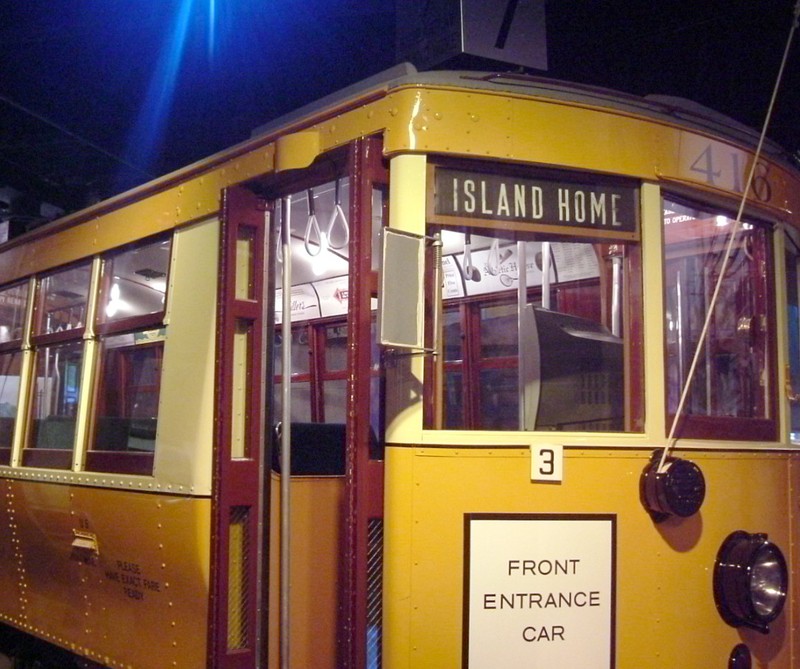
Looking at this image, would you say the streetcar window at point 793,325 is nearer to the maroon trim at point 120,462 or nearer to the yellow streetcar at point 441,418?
the yellow streetcar at point 441,418

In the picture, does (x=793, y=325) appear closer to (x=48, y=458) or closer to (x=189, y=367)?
(x=189, y=367)

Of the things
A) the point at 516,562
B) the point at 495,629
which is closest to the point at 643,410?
the point at 516,562

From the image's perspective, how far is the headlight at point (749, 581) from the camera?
2840mm

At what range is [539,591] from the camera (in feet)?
8.71

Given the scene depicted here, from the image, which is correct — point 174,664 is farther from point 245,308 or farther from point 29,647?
point 29,647

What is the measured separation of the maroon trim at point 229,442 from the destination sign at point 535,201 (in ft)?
2.92

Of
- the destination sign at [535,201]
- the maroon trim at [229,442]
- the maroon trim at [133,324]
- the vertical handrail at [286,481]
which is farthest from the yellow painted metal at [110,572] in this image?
the destination sign at [535,201]

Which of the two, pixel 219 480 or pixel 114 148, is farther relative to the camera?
pixel 114 148

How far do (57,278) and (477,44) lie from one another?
2.56 meters

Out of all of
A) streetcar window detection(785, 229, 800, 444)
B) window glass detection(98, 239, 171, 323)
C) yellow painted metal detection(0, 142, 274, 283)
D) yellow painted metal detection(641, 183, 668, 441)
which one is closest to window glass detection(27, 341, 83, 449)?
window glass detection(98, 239, 171, 323)

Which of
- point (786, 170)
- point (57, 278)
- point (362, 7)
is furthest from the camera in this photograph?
point (362, 7)

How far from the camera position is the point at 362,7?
7.30 metres

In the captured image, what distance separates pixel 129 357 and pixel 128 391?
159mm

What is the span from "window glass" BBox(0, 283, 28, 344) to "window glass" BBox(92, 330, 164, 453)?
1097 millimetres
